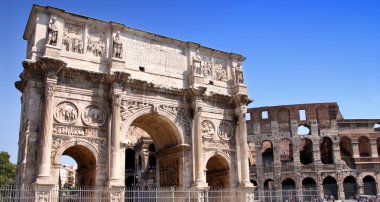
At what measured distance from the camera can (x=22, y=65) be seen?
13.6 metres

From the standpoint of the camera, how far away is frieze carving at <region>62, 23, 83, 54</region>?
1474cm

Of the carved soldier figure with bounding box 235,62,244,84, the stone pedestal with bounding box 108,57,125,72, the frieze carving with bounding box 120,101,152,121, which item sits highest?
the carved soldier figure with bounding box 235,62,244,84

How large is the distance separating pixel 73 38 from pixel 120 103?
3.06 m

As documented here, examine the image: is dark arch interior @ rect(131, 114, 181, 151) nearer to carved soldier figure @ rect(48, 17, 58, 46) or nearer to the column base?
the column base

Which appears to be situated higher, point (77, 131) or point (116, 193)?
point (77, 131)

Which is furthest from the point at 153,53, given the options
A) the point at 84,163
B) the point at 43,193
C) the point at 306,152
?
the point at 306,152

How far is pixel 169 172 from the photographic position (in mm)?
17203

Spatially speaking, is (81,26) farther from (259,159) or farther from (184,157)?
(259,159)

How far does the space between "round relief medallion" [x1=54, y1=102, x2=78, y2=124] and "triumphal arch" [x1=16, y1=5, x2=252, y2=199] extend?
35mm

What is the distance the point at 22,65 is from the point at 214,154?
28.1ft

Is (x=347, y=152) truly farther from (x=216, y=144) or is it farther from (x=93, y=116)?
(x=93, y=116)

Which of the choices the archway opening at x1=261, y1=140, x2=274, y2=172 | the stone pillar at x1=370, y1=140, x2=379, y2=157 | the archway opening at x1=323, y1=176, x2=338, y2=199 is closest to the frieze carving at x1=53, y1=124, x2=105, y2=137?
the archway opening at x1=261, y1=140, x2=274, y2=172

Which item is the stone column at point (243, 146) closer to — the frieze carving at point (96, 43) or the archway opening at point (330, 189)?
the frieze carving at point (96, 43)

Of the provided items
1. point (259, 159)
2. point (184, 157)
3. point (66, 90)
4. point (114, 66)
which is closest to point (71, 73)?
point (66, 90)
